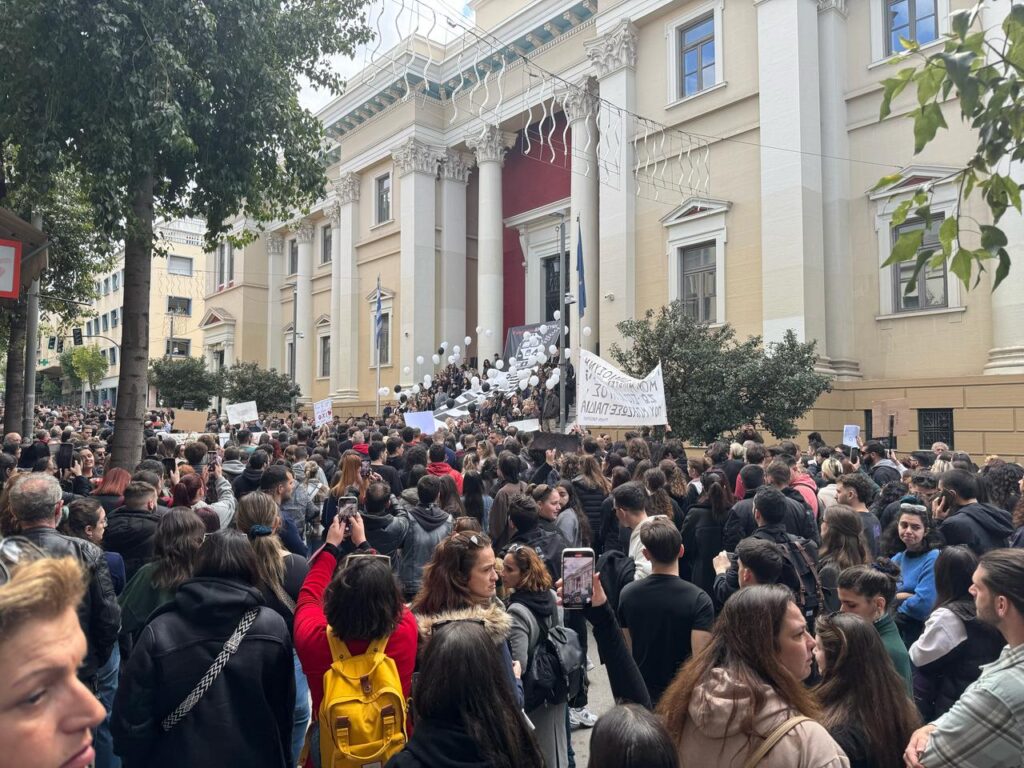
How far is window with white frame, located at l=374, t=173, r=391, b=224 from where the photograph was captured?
3550 cm

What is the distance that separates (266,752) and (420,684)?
3.55 feet

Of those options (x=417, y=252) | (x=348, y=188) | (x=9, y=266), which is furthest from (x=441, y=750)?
(x=348, y=188)

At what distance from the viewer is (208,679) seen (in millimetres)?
2811

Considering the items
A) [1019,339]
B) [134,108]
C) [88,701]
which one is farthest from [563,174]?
[88,701]

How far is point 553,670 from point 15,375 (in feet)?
60.6

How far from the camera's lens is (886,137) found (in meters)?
20.0

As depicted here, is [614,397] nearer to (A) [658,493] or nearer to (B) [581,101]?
(A) [658,493]

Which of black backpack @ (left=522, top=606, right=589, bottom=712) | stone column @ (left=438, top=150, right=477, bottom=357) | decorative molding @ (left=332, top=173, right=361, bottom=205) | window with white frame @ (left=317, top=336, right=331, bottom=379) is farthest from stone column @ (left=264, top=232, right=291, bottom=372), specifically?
black backpack @ (left=522, top=606, right=589, bottom=712)

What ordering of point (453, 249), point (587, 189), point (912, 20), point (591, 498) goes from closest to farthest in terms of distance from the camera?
point (591, 498) → point (912, 20) → point (587, 189) → point (453, 249)

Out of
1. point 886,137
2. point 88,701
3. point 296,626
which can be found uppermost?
point 886,137

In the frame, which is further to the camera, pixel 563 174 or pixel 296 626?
pixel 563 174

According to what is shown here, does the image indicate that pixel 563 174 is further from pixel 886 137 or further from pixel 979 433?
pixel 979 433

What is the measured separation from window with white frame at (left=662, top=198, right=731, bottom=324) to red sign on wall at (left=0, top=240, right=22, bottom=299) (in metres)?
17.1

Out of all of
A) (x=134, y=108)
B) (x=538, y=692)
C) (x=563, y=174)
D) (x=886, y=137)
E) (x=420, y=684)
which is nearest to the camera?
(x=420, y=684)
